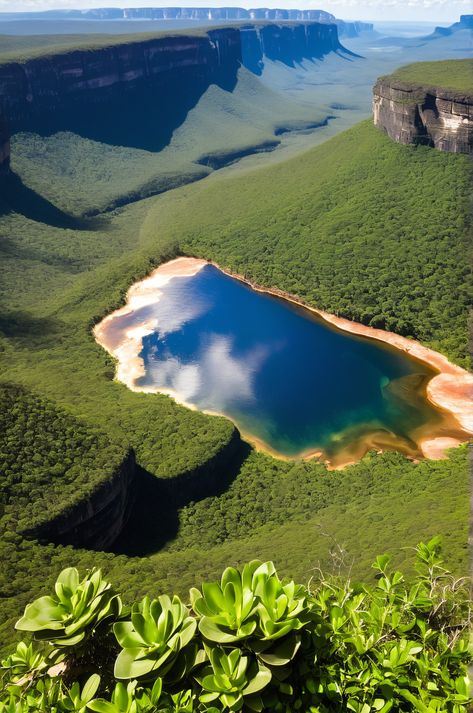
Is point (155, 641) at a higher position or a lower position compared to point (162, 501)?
higher

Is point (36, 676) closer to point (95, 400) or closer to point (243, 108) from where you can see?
point (95, 400)

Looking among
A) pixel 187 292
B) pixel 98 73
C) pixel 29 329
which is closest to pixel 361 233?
pixel 187 292

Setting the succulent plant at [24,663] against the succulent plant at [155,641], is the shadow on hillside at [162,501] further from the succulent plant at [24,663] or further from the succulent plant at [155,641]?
the succulent plant at [155,641]

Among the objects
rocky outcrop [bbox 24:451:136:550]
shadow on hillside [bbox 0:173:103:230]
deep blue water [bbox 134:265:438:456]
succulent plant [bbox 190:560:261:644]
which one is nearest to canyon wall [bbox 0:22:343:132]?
shadow on hillside [bbox 0:173:103:230]

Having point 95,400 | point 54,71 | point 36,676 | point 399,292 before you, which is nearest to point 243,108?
point 54,71

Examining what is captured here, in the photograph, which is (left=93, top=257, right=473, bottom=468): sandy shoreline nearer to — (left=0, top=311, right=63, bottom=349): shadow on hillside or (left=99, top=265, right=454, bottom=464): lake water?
(left=99, top=265, right=454, bottom=464): lake water

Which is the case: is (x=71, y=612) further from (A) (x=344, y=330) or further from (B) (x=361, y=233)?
(B) (x=361, y=233)

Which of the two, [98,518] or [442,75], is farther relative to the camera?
[442,75]
